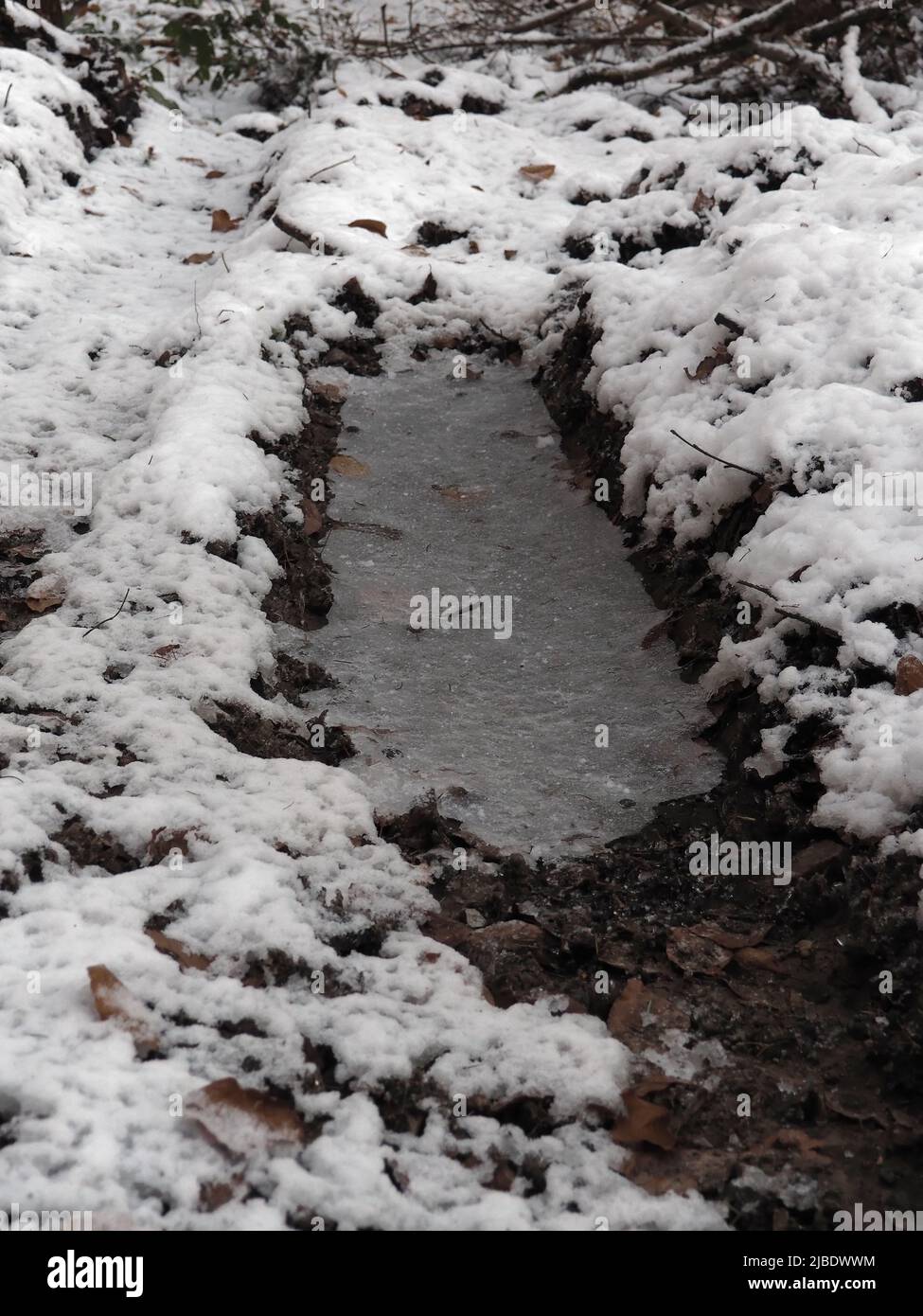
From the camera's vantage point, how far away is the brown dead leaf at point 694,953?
2.58 m

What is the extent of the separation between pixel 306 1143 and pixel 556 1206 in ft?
1.65

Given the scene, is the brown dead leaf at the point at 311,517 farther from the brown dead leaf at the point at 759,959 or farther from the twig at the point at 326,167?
the twig at the point at 326,167

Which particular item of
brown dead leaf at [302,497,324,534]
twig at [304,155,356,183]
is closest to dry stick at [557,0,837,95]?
twig at [304,155,356,183]

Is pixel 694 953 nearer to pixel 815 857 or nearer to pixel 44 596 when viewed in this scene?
pixel 815 857

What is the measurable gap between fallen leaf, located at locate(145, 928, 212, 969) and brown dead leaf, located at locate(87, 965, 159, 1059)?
15cm

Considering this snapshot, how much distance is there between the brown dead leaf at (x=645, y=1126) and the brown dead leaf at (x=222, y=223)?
23.1 feet

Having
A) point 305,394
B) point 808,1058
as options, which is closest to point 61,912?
point 808,1058

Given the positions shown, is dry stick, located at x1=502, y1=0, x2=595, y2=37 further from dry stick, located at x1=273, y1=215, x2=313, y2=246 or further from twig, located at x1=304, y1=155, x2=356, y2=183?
dry stick, located at x1=273, y1=215, x2=313, y2=246

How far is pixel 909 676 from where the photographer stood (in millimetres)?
2922

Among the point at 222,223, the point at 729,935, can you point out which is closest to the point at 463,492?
the point at 729,935

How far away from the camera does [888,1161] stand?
211cm

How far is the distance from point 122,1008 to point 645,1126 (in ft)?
3.71

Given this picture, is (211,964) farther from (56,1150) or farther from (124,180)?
(124,180)

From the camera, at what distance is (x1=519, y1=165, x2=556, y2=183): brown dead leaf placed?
7.83 metres
